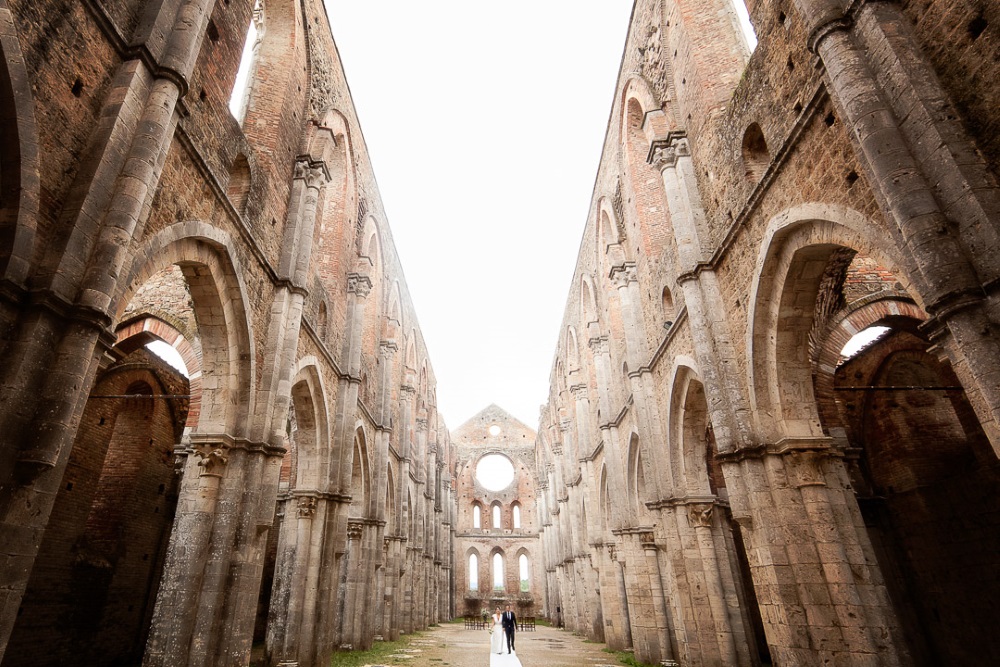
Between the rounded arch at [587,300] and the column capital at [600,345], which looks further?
the rounded arch at [587,300]

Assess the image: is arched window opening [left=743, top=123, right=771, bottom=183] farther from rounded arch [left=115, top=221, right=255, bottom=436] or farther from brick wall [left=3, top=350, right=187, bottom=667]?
brick wall [left=3, top=350, right=187, bottom=667]

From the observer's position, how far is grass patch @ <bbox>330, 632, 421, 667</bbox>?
13.4 metres

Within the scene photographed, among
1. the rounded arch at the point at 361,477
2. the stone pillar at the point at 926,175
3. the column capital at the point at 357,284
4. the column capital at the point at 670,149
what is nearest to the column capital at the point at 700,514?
the column capital at the point at 670,149

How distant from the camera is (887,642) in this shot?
6594mm

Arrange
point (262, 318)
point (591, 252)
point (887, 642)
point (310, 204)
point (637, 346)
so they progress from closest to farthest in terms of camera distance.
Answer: point (887, 642)
point (262, 318)
point (310, 204)
point (637, 346)
point (591, 252)

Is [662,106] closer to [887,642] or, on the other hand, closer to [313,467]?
[887,642]

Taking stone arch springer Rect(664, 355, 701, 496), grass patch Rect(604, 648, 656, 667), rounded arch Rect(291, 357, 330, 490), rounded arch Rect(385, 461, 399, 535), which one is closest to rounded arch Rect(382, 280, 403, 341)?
rounded arch Rect(385, 461, 399, 535)

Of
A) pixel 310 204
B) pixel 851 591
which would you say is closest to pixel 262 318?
pixel 310 204

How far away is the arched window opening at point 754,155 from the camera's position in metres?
8.91

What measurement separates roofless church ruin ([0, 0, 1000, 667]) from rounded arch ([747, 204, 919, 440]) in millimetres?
49

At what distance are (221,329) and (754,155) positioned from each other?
9365 mm

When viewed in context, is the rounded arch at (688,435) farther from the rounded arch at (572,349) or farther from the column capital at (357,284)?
the rounded arch at (572,349)

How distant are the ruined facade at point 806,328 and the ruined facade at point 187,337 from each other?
7310mm

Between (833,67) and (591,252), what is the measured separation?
15490 mm
